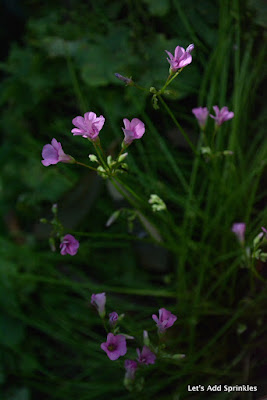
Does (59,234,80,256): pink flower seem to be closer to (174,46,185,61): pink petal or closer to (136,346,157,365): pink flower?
(136,346,157,365): pink flower

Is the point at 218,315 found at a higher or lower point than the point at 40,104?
lower

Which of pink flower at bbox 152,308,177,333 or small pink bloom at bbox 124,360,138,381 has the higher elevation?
pink flower at bbox 152,308,177,333

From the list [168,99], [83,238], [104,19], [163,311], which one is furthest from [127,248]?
[104,19]

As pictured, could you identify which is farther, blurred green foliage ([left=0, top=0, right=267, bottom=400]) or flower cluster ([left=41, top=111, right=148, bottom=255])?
blurred green foliage ([left=0, top=0, right=267, bottom=400])

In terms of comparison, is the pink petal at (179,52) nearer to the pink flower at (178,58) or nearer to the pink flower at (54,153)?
the pink flower at (178,58)

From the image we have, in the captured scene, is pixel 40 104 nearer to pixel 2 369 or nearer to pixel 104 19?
pixel 104 19

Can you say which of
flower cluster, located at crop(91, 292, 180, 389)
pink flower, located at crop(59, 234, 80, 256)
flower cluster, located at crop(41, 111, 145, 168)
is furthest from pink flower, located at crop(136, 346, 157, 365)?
flower cluster, located at crop(41, 111, 145, 168)

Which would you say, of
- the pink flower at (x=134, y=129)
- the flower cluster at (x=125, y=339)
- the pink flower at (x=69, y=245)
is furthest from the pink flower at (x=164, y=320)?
the pink flower at (x=134, y=129)
